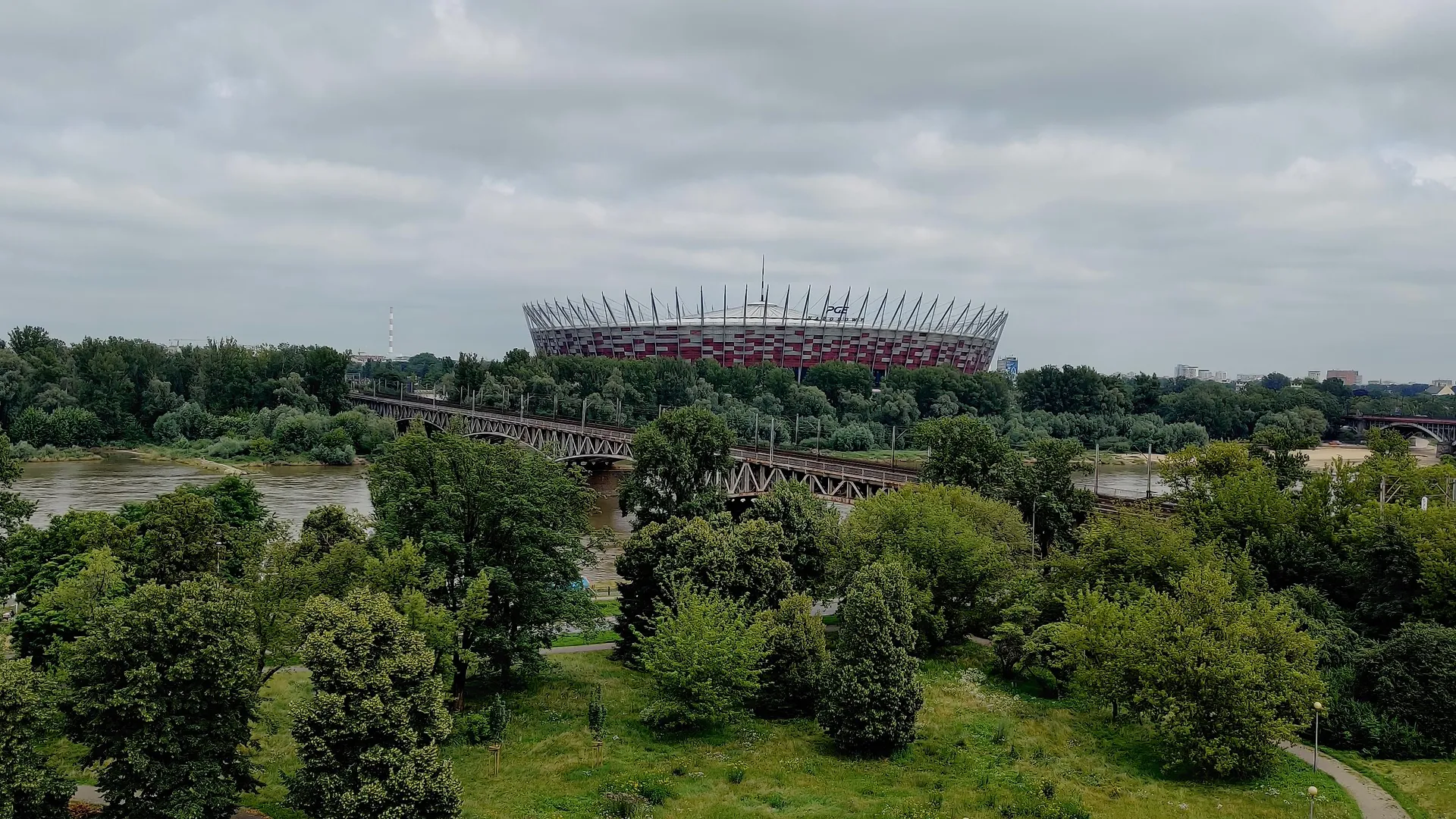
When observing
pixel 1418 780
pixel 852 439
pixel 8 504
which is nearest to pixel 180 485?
pixel 8 504

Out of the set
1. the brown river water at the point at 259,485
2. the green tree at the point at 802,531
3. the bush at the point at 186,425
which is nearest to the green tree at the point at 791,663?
the green tree at the point at 802,531

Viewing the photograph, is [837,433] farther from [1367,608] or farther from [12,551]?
[12,551]

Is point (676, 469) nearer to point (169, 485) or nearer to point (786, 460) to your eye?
point (786, 460)

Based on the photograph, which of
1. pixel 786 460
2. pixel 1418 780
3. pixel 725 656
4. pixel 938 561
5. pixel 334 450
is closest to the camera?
pixel 1418 780

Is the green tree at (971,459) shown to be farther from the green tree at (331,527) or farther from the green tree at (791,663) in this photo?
the green tree at (331,527)

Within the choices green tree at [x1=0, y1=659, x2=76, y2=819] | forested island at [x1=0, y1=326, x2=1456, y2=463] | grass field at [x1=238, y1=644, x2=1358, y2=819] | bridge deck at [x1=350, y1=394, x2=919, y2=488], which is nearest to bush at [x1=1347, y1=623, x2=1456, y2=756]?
grass field at [x1=238, y1=644, x2=1358, y2=819]

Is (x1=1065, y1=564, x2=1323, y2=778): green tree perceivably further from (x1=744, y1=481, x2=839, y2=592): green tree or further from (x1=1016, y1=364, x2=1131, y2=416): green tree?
(x1=1016, y1=364, x2=1131, y2=416): green tree

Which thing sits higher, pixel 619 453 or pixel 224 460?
pixel 619 453
